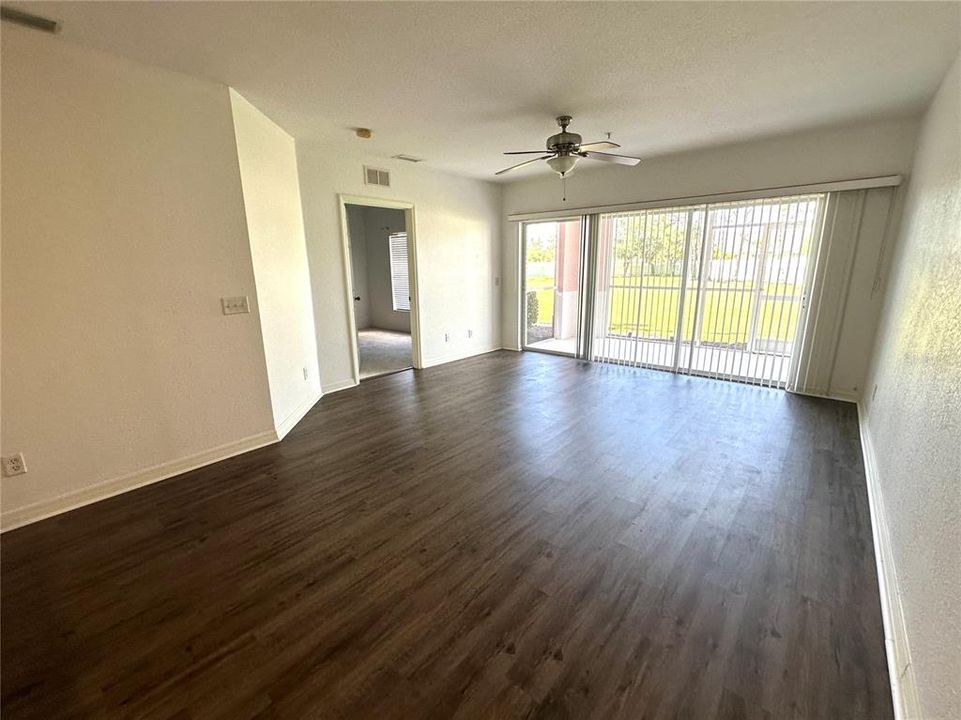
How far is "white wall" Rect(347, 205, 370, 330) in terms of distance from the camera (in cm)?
843

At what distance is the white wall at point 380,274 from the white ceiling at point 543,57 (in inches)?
193

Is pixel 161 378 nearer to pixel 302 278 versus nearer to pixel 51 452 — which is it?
pixel 51 452

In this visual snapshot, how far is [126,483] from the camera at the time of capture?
2611mm

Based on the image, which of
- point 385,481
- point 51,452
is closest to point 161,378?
point 51,452

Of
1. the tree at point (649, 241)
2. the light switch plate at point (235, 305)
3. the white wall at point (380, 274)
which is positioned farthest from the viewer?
the white wall at point (380, 274)

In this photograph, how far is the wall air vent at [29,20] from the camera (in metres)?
1.87

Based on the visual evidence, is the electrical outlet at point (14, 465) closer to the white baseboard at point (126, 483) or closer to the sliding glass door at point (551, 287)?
the white baseboard at point (126, 483)

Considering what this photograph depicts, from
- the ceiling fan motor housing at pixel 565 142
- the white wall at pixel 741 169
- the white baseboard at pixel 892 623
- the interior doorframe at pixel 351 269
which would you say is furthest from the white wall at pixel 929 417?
the interior doorframe at pixel 351 269

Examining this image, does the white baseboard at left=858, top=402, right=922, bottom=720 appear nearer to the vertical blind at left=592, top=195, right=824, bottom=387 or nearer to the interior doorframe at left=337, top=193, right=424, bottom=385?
the vertical blind at left=592, top=195, right=824, bottom=387

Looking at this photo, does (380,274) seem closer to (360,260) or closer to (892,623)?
(360,260)

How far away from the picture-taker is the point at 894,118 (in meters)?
3.42

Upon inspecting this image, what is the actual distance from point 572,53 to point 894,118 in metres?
3.21

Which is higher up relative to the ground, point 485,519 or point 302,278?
point 302,278

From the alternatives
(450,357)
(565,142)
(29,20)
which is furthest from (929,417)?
(450,357)
